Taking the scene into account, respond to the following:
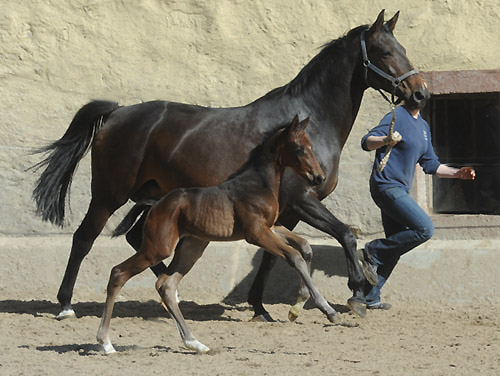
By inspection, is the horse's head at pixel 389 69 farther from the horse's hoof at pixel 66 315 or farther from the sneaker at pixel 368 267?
the horse's hoof at pixel 66 315

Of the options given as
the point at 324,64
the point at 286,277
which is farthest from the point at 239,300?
the point at 324,64

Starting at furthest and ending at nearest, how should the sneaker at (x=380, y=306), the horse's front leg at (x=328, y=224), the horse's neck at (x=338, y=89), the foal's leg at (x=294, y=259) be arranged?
1. the sneaker at (x=380, y=306)
2. the horse's neck at (x=338, y=89)
3. the horse's front leg at (x=328, y=224)
4. the foal's leg at (x=294, y=259)

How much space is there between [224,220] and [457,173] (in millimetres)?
2210

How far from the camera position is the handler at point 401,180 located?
22.1 feet

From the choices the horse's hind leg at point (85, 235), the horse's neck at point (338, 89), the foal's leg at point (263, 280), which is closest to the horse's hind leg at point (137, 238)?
the horse's hind leg at point (85, 235)

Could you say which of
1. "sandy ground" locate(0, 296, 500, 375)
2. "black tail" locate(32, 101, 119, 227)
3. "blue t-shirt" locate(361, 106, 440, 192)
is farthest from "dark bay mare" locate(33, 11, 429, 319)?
"sandy ground" locate(0, 296, 500, 375)

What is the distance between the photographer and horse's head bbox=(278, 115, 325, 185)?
5391mm

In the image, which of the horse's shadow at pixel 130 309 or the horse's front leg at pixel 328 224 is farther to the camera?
the horse's shadow at pixel 130 309

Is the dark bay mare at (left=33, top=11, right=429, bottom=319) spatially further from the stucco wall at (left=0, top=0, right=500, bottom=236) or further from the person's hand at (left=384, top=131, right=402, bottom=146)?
the stucco wall at (left=0, top=0, right=500, bottom=236)

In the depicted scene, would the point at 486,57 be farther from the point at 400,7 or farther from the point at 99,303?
the point at 99,303

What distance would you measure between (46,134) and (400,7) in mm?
3449

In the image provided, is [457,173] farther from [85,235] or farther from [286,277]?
[85,235]

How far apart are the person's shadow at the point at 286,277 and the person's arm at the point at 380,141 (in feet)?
4.03

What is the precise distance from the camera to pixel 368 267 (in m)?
6.81
